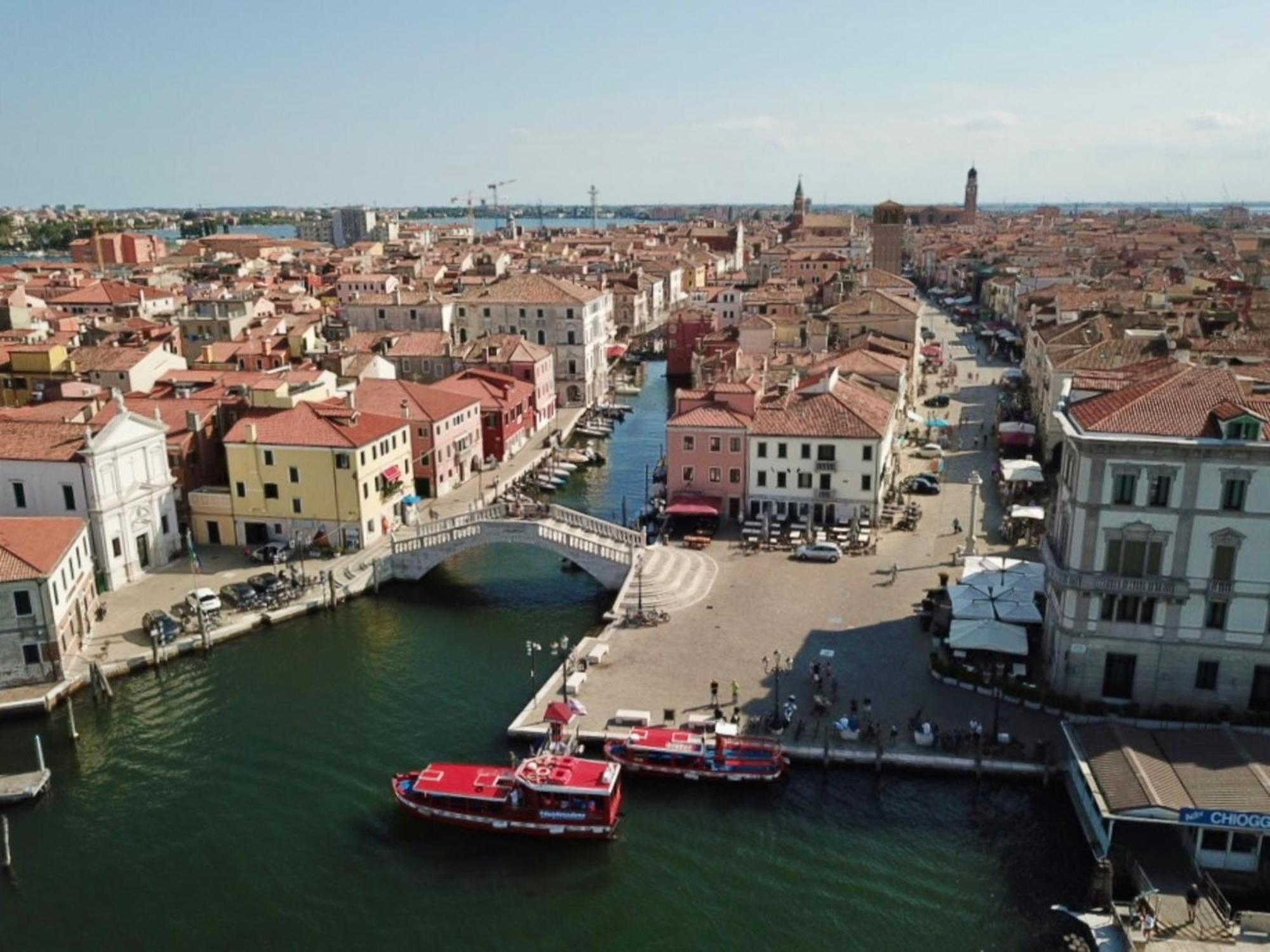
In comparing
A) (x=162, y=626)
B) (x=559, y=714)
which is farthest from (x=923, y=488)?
(x=162, y=626)

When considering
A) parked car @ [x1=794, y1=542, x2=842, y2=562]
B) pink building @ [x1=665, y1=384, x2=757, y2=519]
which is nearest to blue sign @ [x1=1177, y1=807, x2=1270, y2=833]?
parked car @ [x1=794, y1=542, x2=842, y2=562]

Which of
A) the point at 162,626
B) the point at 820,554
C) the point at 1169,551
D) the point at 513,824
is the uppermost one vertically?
the point at 1169,551

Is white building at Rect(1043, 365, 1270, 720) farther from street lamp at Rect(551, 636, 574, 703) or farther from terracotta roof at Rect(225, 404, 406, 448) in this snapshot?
terracotta roof at Rect(225, 404, 406, 448)

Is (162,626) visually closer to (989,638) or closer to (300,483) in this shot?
(300,483)

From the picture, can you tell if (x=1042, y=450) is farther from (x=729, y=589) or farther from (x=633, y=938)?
(x=633, y=938)

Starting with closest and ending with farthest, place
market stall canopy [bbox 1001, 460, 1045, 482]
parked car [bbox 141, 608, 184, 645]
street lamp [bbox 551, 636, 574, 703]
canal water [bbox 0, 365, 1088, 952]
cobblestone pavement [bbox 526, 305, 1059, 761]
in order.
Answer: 1. canal water [bbox 0, 365, 1088, 952]
2. cobblestone pavement [bbox 526, 305, 1059, 761]
3. street lamp [bbox 551, 636, 574, 703]
4. parked car [bbox 141, 608, 184, 645]
5. market stall canopy [bbox 1001, 460, 1045, 482]

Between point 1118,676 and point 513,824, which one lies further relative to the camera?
point 1118,676
